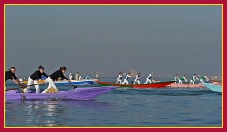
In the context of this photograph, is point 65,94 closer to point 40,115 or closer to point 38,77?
point 38,77

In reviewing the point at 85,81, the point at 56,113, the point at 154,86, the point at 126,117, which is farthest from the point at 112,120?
the point at 85,81

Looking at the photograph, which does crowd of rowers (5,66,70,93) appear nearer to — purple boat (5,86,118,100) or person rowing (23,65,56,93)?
person rowing (23,65,56,93)

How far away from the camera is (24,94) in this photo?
25.7 metres

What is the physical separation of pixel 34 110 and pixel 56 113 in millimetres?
1787

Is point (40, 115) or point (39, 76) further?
point (39, 76)

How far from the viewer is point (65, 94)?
84.1 ft

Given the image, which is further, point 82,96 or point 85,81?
point 85,81

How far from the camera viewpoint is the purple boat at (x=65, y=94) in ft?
83.5

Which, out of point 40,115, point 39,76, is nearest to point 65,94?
point 39,76

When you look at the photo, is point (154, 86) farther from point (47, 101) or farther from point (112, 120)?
point (112, 120)

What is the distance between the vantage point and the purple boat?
83.5ft

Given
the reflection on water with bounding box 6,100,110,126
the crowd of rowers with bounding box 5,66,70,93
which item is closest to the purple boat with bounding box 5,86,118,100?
the crowd of rowers with bounding box 5,66,70,93

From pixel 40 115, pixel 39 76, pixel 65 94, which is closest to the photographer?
pixel 40 115

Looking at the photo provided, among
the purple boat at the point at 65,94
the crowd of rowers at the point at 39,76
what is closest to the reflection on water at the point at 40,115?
the purple boat at the point at 65,94
